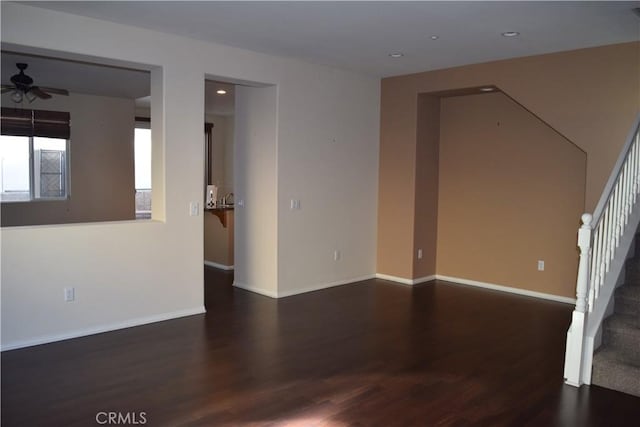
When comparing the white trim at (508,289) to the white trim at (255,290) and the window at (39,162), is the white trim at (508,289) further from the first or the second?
the window at (39,162)

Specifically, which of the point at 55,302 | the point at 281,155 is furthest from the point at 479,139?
the point at 55,302

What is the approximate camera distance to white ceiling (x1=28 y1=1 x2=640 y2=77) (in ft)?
12.6

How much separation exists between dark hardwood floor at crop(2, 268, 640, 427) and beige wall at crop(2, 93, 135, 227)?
3.86 meters

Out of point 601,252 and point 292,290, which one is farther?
point 292,290

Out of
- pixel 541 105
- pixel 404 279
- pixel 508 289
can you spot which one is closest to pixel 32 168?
pixel 404 279

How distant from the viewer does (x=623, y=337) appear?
371 cm

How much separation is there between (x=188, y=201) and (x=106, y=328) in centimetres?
132

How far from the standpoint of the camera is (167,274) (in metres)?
4.95

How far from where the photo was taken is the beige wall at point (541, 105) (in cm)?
487

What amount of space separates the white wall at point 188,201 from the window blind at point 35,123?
3.03 meters

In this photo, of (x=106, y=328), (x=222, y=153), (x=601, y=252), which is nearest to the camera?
(x=601, y=252)

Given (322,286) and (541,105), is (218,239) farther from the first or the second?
(541,105)

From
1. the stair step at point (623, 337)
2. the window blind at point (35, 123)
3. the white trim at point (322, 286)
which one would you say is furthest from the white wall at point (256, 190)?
the stair step at point (623, 337)

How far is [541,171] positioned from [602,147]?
3.55 feet
